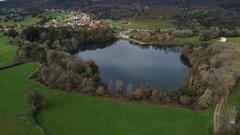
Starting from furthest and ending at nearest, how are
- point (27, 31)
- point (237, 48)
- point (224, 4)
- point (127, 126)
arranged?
point (224, 4) → point (27, 31) → point (237, 48) → point (127, 126)

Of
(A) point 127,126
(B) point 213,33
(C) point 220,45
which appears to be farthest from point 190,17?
(A) point 127,126

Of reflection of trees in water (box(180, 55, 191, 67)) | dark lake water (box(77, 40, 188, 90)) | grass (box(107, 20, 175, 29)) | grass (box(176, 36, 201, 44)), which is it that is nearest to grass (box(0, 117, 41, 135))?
dark lake water (box(77, 40, 188, 90))

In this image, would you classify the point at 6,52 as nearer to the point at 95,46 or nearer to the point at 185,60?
the point at 95,46

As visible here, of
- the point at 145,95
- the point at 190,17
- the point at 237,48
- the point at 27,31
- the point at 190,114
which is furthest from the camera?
the point at 190,17

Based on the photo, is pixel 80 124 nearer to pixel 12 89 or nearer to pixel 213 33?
pixel 12 89

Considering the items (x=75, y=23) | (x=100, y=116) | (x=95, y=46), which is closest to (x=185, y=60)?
(x=95, y=46)

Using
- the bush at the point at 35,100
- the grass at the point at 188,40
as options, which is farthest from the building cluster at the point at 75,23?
the bush at the point at 35,100

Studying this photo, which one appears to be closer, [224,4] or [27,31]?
[27,31]
